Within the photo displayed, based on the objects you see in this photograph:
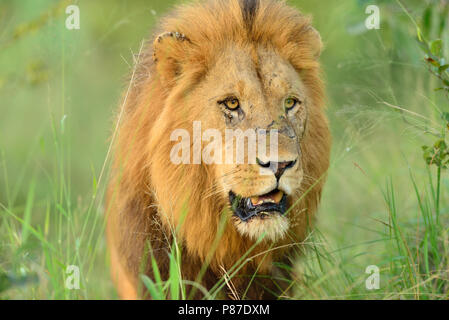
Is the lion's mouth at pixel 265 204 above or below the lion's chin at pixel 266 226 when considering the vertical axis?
above

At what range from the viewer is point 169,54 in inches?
142

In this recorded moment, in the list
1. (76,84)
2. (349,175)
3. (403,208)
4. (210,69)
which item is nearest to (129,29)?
(76,84)

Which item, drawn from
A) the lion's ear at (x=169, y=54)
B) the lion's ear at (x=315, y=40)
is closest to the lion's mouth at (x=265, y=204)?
the lion's ear at (x=169, y=54)

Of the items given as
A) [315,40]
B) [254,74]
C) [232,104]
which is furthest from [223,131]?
[315,40]

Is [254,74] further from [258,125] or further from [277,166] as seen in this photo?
[277,166]

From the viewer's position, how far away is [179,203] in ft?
11.9

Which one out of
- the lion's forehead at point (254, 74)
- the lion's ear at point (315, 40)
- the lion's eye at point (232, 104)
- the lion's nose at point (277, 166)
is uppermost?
the lion's ear at point (315, 40)

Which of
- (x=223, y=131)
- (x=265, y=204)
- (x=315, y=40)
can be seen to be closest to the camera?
(x=265, y=204)

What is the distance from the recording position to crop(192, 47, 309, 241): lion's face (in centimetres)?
321

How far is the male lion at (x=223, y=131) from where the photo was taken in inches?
132

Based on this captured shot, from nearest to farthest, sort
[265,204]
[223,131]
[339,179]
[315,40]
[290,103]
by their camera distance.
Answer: [265,204], [223,131], [290,103], [315,40], [339,179]

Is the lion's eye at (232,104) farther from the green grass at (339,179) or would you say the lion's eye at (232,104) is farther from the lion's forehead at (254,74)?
the green grass at (339,179)

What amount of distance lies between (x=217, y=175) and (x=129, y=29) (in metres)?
6.78

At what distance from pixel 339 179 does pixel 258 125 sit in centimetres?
352
